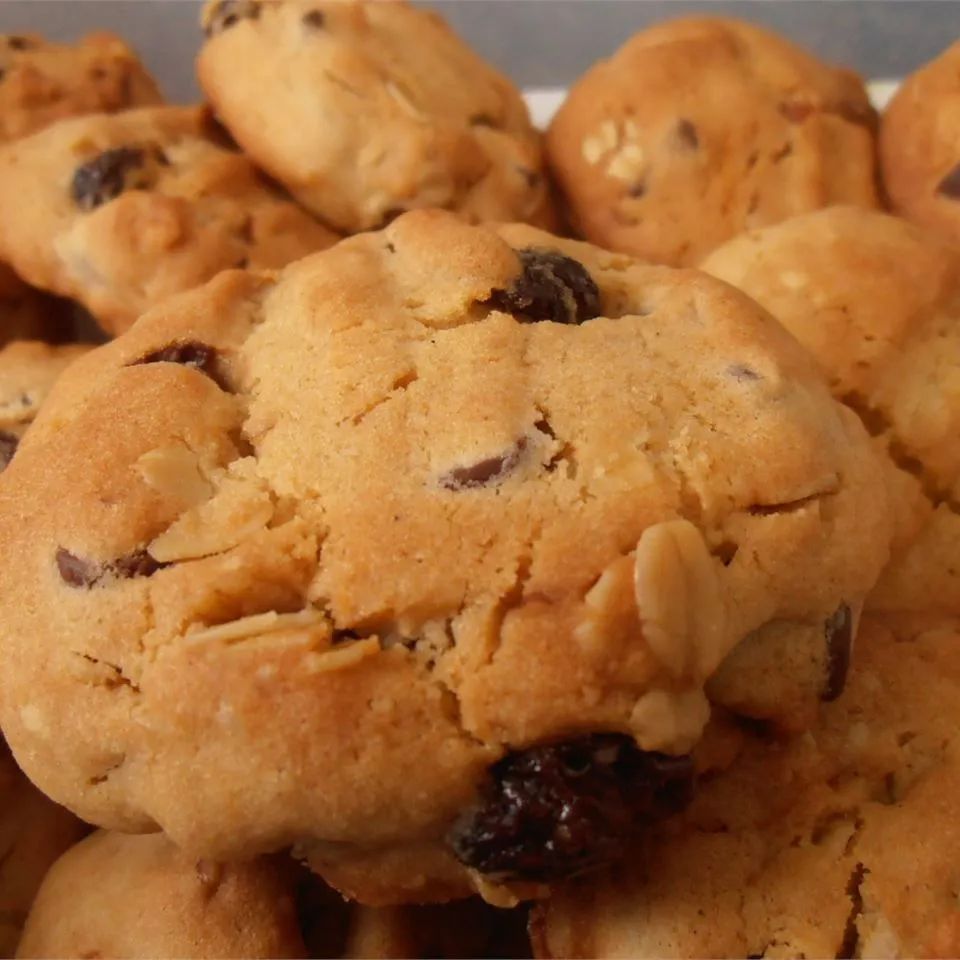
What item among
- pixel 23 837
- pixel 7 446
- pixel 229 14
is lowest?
pixel 23 837

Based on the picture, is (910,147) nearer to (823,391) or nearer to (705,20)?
(705,20)

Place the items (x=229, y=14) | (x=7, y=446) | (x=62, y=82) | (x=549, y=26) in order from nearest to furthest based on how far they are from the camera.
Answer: (x=7, y=446), (x=229, y=14), (x=62, y=82), (x=549, y=26)

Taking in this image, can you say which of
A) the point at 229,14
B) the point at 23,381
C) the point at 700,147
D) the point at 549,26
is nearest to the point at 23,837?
the point at 23,381

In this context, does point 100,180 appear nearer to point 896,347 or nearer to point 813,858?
point 896,347

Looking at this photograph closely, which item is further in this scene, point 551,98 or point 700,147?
point 551,98

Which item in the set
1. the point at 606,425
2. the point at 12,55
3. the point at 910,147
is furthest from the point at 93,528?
the point at 910,147
